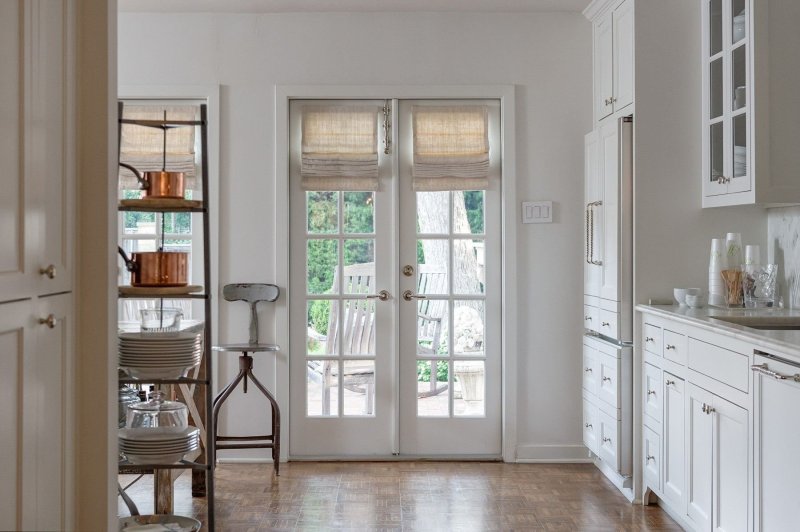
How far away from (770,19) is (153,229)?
328cm

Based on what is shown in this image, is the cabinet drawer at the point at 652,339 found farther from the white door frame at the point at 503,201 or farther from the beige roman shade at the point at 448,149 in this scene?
the beige roman shade at the point at 448,149

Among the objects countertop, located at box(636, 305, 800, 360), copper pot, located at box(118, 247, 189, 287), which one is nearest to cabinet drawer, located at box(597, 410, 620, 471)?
countertop, located at box(636, 305, 800, 360)

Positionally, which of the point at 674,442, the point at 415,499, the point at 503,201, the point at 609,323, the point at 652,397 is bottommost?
the point at 415,499

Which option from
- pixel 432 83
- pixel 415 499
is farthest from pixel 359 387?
pixel 432 83

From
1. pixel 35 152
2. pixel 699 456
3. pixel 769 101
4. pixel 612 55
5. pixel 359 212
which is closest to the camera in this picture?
pixel 35 152

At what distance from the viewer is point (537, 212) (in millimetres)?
4496

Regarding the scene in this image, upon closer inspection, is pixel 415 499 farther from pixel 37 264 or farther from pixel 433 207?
pixel 37 264

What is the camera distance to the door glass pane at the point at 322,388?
4574mm

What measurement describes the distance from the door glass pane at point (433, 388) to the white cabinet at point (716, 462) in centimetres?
168

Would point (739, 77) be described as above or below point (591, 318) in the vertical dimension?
above

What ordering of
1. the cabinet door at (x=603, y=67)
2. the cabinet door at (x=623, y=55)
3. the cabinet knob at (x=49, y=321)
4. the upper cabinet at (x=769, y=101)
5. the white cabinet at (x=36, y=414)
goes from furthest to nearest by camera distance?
the cabinet door at (x=603, y=67)
the cabinet door at (x=623, y=55)
the upper cabinet at (x=769, y=101)
the cabinet knob at (x=49, y=321)
the white cabinet at (x=36, y=414)

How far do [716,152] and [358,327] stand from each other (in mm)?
2114

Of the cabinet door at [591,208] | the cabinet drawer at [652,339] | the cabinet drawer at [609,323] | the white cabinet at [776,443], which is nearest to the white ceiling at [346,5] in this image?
the cabinet door at [591,208]

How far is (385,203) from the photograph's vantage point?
15.0ft
